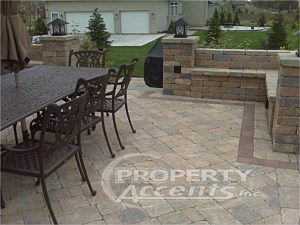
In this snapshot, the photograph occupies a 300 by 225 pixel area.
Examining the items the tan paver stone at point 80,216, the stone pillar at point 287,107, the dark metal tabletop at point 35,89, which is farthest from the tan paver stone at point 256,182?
the dark metal tabletop at point 35,89

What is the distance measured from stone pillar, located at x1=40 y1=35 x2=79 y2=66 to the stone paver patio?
2340mm

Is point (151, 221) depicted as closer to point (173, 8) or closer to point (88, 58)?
point (88, 58)

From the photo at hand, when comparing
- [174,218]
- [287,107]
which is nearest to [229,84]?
[287,107]

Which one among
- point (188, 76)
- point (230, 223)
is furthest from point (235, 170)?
point (188, 76)

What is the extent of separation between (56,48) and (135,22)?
15.1 metres

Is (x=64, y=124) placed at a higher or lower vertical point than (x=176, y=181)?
higher

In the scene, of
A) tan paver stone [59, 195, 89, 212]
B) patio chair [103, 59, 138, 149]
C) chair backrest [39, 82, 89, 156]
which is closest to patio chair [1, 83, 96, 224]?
chair backrest [39, 82, 89, 156]

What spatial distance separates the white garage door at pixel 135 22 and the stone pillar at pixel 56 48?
1459 centimetres

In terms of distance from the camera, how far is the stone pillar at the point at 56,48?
237 inches

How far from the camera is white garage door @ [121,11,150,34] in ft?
66.6

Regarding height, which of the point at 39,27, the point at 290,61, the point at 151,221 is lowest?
the point at 151,221

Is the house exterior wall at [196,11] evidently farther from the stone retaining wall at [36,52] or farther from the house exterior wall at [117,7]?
the stone retaining wall at [36,52]

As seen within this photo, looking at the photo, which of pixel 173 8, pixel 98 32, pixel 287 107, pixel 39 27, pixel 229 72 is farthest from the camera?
pixel 173 8

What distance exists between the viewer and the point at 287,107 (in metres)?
3.32
